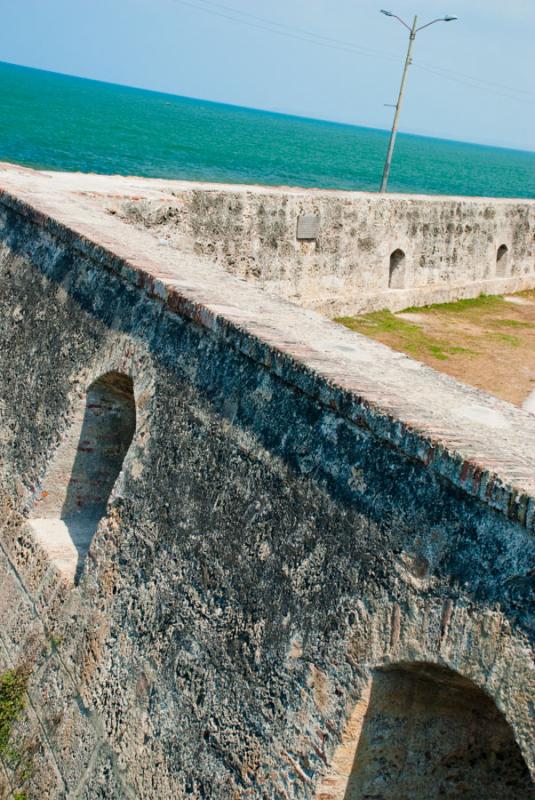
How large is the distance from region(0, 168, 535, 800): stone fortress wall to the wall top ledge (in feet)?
0.06

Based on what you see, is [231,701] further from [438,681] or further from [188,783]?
[438,681]

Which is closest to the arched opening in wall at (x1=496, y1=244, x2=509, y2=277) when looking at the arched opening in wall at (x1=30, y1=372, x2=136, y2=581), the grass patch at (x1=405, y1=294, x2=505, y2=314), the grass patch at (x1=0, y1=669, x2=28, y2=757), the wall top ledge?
the grass patch at (x1=405, y1=294, x2=505, y2=314)

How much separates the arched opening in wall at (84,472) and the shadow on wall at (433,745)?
290 cm

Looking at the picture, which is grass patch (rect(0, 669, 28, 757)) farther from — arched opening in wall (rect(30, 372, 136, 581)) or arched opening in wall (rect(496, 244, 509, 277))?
arched opening in wall (rect(496, 244, 509, 277))

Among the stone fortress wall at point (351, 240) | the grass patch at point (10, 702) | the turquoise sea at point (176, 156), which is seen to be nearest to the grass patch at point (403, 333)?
the stone fortress wall at point (351, 240)

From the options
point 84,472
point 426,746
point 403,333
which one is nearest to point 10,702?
point 84,472

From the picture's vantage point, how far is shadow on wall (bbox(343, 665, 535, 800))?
3930 millimetres

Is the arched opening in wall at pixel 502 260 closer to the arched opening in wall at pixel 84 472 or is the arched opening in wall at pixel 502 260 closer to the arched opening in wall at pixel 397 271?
the arched opening in wall at pixel 397 271

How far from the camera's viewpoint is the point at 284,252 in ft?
37.8

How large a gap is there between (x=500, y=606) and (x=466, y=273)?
12.8 m

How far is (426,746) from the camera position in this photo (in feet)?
13.7

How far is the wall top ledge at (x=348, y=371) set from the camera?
138 inches

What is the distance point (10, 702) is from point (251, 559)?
261cm

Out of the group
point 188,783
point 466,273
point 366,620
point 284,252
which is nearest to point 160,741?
point 188,783
